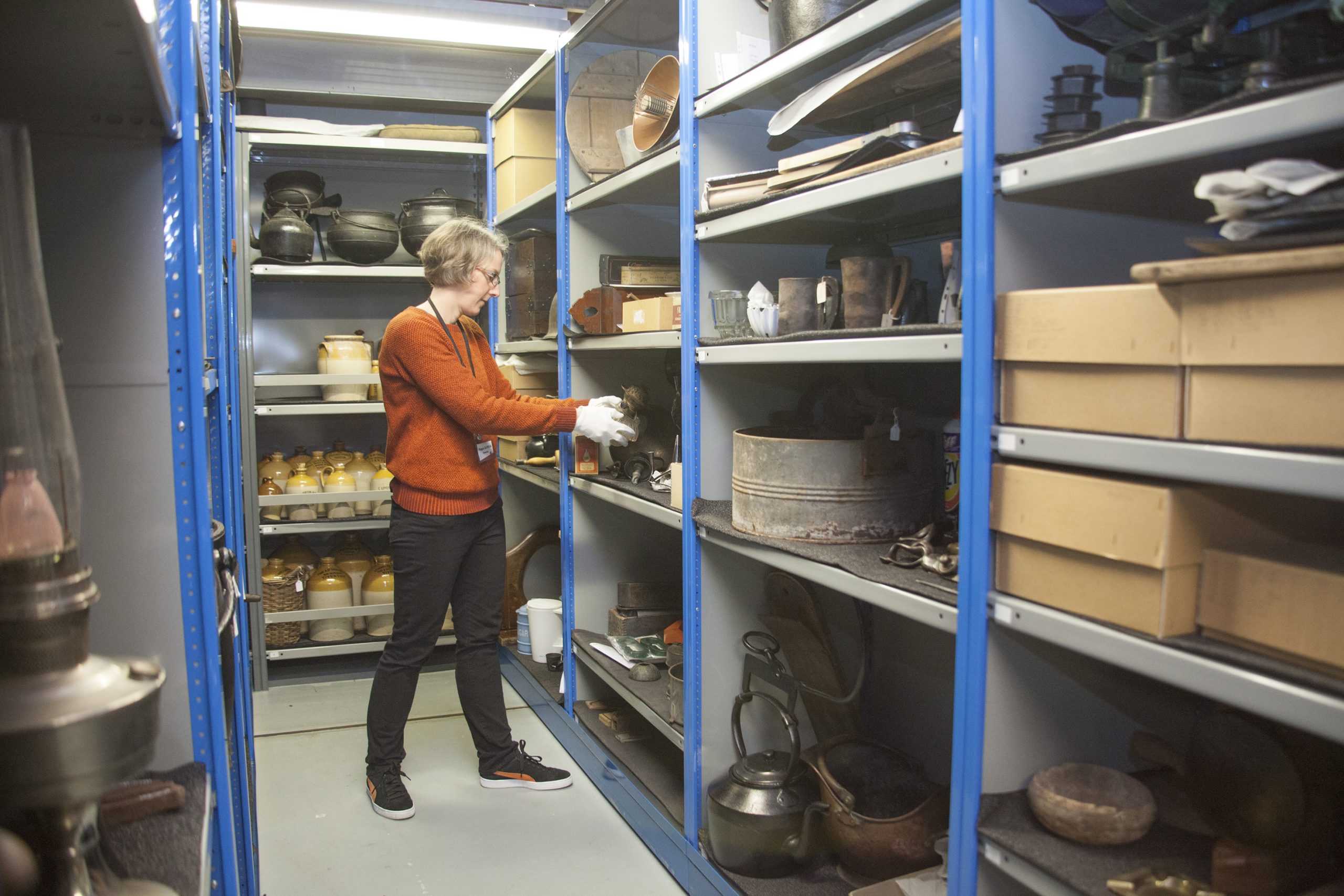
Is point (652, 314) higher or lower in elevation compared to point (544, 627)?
higher

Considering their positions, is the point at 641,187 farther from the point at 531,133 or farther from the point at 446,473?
the point at 531,133

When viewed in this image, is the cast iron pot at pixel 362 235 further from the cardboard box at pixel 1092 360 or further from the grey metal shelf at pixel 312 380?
the cardboard box at pixel 1092 360

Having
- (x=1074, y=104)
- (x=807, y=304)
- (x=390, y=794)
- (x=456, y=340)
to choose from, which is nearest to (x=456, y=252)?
(x=456, y=340)

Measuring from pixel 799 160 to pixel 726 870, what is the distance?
1.76m

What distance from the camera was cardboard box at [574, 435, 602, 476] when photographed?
3.46m

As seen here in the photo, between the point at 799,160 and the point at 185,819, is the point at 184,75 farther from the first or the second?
the point at 799,160

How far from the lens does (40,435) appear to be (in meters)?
0.83

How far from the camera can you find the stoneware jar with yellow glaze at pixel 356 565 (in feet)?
15.0

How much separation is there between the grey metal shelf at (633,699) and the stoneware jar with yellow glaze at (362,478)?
152 centimetres

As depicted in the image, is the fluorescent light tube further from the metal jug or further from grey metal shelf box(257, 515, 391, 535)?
grey metal shelf box(257, 515, 391, 535)

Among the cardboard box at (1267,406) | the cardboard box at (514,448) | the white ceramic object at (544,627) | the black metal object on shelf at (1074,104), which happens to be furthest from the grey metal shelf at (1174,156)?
the white ceramic object at (544,627)

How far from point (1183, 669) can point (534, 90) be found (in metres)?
3.65

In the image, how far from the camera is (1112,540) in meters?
1.37

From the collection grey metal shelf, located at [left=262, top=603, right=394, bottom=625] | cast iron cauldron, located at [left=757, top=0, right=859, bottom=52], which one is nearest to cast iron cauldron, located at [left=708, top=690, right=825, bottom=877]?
cast iron cauldron, located at [left=757, top=0, right=859, bottom=52]
